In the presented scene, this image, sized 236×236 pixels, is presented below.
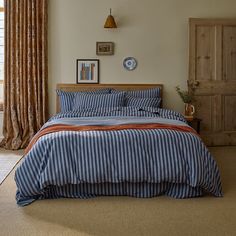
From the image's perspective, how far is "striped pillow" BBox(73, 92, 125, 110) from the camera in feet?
16.3

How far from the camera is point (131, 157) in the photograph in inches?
124

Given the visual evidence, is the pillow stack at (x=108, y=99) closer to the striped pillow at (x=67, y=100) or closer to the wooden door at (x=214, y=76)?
the striped pillow at (x=67, y=100)

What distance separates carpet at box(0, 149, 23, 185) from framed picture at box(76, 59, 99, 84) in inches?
55.3

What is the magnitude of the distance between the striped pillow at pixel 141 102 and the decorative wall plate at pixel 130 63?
0.60 metres

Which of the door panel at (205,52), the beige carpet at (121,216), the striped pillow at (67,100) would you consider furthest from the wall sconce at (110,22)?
the beige carpet at (121,216)

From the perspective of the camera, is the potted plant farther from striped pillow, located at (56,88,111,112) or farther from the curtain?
the curtain

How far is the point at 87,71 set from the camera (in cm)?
553

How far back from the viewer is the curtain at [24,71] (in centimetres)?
534

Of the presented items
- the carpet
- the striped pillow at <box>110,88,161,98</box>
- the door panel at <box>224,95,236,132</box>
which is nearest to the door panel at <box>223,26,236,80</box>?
the door panel at <box>224,95,236,132</box>

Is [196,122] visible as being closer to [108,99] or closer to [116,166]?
[108,99]

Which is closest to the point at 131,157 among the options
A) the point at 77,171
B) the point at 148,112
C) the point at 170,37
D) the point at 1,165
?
the point at 77,171

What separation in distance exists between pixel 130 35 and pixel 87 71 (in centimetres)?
83

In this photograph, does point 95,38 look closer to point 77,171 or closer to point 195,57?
point 195,57

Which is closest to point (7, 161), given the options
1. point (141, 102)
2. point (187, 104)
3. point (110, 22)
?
point (141, 102)
